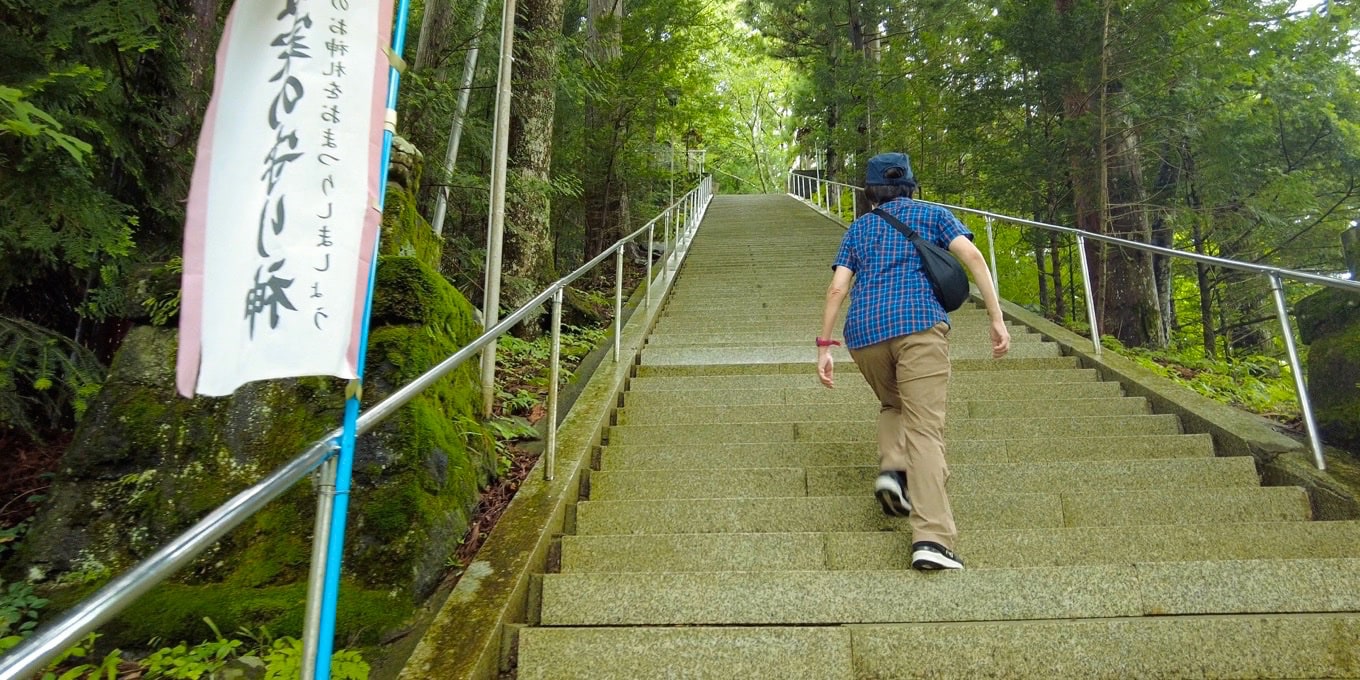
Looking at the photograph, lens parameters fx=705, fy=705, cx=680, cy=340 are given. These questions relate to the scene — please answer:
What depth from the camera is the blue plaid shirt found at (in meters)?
2.70

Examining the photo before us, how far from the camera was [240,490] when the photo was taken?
107 inches

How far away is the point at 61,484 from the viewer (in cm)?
259

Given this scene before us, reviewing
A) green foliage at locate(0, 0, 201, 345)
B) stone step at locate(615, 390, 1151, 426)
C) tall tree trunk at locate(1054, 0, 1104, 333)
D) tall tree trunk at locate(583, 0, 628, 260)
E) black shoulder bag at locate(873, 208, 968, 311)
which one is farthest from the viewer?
tall tree trunk at locate(583, 0, 628, 260)

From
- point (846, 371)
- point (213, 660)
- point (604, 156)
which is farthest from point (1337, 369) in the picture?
point (604, 156)

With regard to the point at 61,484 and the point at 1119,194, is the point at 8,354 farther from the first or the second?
the point at 1119,194

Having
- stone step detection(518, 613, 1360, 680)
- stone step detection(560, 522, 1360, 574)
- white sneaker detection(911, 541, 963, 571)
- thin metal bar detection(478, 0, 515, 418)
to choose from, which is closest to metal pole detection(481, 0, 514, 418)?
thin metal bar detection(478, 0, 515, 418)

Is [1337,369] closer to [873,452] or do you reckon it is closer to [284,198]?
[873,452]

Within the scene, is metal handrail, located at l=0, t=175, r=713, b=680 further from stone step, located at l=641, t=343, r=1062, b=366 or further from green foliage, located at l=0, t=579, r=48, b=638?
stone step, located at l=641, t=343, r=1062, b=366

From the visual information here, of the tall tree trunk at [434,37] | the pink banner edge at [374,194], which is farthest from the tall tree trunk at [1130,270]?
the pink banner edge at [374,194]

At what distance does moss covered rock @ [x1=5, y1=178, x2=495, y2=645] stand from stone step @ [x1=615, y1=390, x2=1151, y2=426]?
1.53 metres

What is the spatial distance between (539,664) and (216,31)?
4.10 metres

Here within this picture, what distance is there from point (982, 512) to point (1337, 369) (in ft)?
6.81

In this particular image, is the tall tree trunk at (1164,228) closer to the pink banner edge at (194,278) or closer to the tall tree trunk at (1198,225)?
the tall tree trunk at (1198,225)

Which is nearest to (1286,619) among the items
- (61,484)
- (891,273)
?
(891,273)
